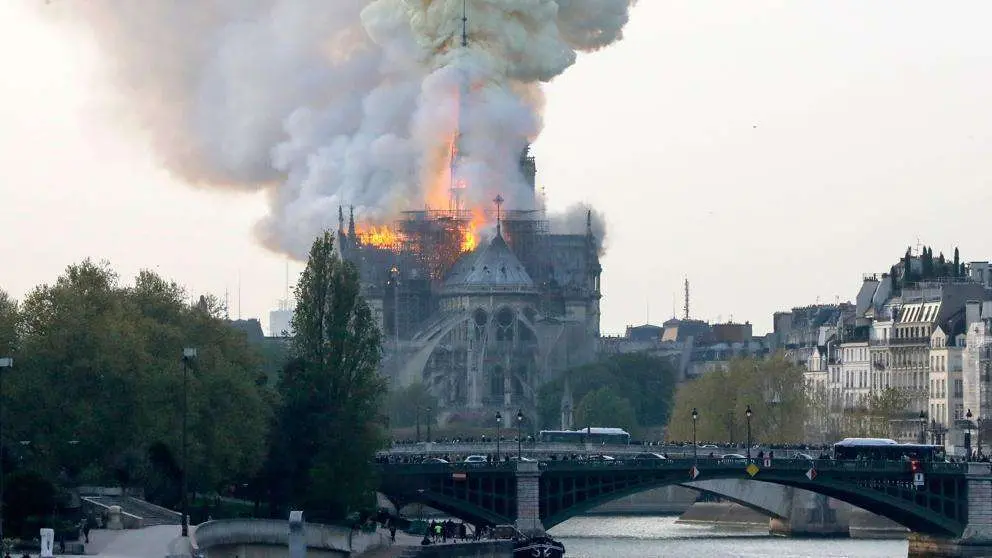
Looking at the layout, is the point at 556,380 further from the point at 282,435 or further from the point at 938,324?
the point at 282,435

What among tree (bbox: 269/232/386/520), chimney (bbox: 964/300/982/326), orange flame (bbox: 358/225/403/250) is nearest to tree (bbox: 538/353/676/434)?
orange flame (bbox: 358/225/403/250)

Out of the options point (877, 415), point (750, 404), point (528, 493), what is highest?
point (750, 404)

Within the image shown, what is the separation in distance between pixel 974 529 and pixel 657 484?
10494 mm

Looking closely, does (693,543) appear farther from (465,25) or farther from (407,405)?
(465,25)

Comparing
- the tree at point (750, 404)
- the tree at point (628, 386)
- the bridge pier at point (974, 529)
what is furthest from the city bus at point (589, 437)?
the tree at point (628, 386)

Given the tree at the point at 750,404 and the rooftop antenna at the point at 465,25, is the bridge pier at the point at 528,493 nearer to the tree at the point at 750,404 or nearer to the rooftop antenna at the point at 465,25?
the tree at the point at 750,404

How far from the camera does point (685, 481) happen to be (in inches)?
4284

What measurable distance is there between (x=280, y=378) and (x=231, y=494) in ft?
13.7

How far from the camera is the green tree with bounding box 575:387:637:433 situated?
571 feet

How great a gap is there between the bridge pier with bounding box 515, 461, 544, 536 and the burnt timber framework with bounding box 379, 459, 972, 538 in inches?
1.3

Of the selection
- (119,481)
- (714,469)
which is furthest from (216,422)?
(714,469)

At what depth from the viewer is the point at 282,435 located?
317ft

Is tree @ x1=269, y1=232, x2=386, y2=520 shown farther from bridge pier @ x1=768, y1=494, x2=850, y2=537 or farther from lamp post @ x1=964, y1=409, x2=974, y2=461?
bridge pier @ x1=768, y1=494, x2=850, y2=537

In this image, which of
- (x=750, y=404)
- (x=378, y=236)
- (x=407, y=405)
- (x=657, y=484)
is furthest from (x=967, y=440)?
(x=378, y=236)
